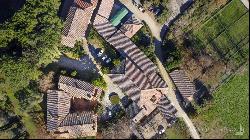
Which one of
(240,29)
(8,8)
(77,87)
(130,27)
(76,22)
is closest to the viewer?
(77,87)

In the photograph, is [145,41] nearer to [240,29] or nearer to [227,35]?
[227,35]

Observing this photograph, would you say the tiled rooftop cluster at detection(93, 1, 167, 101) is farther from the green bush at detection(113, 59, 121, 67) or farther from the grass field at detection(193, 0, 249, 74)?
the grass field at detection(193, 0, 249, 74)

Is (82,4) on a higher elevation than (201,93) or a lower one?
higher

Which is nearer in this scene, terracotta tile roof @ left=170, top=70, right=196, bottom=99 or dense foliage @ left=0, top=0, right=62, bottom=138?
dense foliage @ left=0, top=0, right=62, bottom=138

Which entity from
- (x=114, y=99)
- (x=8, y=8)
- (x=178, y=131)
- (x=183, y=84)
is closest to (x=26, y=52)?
(x=8, y=8)

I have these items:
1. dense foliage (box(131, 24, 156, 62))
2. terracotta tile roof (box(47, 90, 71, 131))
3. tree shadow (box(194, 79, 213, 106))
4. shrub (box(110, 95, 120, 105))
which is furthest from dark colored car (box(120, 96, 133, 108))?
tree shadow (box(194, 79, 213, 106))

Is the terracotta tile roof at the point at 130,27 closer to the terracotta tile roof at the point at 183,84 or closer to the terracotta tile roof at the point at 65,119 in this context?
the terracotta tile roof at the point at 183,84
